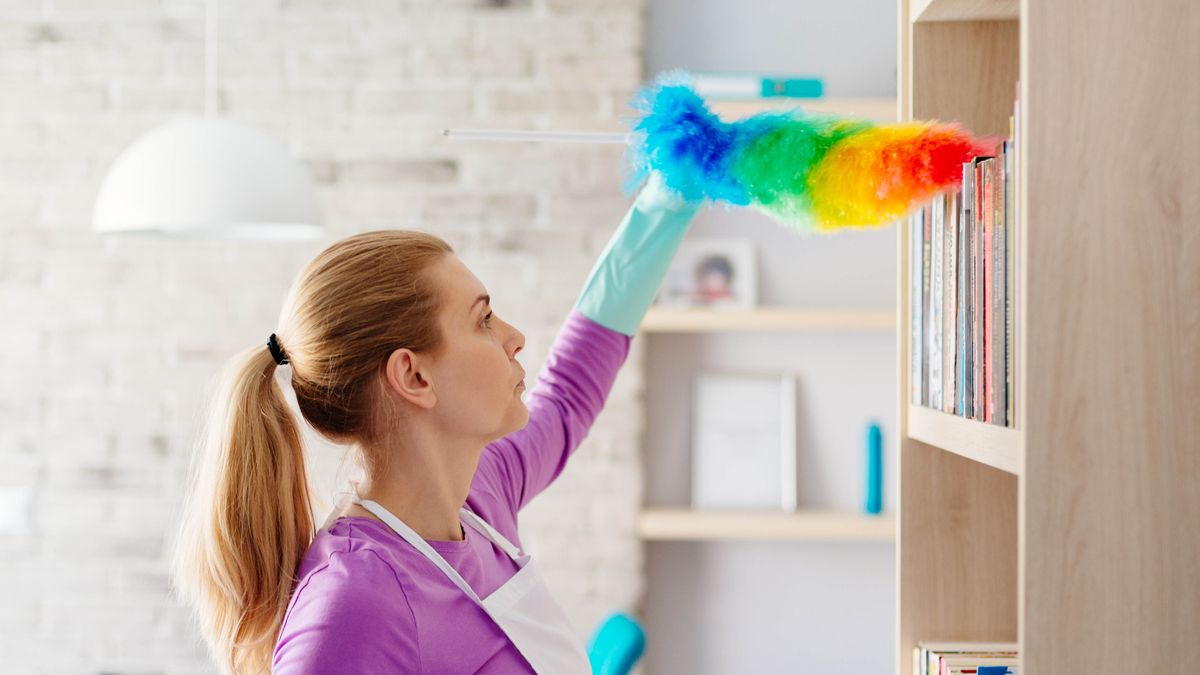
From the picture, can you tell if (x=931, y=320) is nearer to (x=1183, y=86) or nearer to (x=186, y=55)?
(x=1183, y=86)

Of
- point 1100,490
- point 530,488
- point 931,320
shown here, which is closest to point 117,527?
point 530,488

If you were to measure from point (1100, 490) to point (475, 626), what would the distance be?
637 mm

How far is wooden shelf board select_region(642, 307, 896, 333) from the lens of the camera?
2.43 m

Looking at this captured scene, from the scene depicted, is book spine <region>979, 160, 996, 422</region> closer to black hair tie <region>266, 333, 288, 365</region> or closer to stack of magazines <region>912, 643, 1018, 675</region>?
stack of magazines <region>912, 643, 1018, 675</region>

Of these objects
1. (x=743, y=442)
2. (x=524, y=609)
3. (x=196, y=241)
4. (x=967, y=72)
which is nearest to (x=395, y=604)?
(x=524, y=609)

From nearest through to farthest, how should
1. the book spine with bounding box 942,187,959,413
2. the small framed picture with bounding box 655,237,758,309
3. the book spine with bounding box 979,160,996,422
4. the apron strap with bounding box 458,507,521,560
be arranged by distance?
the book spine with bounding box 979,160,996,422 < the book spine with bounding box 942,187,959,413 < the apron strap with bounding box 458,507,521,560 < the small framed picture with bounding box 655,237,758,309

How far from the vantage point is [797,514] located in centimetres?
250

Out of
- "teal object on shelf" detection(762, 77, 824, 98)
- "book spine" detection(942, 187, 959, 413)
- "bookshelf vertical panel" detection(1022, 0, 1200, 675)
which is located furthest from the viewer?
"teal object on shelf" detection(762, 77, 824, 98)

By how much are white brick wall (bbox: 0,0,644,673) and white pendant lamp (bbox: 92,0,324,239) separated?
705mm

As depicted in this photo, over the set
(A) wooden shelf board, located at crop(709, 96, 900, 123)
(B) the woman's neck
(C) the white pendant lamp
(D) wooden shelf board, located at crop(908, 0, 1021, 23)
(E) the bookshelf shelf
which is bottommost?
(E) the bookshelf shelf

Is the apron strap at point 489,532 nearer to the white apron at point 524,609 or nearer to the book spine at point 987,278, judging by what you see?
the white apron at point 524,609

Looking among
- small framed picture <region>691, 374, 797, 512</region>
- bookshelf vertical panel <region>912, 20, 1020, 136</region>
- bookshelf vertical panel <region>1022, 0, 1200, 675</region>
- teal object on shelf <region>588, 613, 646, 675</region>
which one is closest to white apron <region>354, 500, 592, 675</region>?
teal object on shelf <region>588, 613, 646, 675</region>

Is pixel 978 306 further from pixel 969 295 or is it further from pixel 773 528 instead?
pixel 773 528

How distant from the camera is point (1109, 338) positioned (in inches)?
30.7
